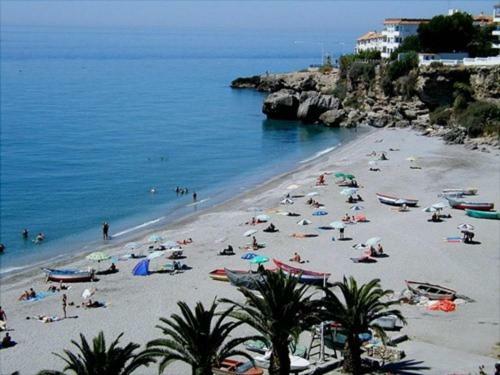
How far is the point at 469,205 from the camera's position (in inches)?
1658

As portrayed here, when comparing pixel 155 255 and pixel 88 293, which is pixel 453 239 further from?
pixel 88 293

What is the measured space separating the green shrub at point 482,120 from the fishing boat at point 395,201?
23.1 m

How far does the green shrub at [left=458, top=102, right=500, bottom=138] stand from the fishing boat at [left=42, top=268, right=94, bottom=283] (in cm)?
Answer: 4258

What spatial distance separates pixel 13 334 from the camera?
2667cm

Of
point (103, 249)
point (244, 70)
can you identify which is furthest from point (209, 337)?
point (244, 70)

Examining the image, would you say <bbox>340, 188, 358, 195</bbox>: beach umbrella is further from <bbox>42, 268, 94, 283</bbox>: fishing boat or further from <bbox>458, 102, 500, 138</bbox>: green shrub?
<bbox>458, 102, 500, 138</bbox>: green shrub

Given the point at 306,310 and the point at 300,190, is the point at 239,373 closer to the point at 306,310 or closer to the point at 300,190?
the point at 306,310

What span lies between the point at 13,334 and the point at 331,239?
55.2ft

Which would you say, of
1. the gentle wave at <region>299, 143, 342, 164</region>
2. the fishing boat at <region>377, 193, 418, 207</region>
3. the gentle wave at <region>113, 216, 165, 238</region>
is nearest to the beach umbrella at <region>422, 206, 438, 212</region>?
the fishing boat at <region>377, 193, 418, 207</region>

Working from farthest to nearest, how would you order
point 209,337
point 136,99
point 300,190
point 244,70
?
1. point 244,70
2. point 136,99
3. point 300,190
4. point 209,337


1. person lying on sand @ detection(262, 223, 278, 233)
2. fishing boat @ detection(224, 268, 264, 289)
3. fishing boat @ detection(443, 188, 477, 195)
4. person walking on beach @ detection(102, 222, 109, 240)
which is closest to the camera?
fishing boat @ detection(224, 268, 264, 289)

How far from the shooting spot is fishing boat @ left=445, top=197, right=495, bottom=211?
136 feet

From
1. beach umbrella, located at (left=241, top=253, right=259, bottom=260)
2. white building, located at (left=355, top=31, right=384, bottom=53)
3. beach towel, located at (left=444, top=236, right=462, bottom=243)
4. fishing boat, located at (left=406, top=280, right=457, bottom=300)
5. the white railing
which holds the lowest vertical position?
beach umbrella, located at (left=241, top=253, right=259, bottom=260)

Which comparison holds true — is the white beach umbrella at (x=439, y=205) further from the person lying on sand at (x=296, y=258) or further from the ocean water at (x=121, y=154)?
the ocean water at (x=121, y=154)
